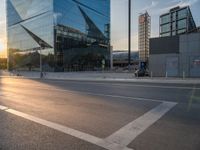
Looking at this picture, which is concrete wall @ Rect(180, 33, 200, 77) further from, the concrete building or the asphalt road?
the asphalt road

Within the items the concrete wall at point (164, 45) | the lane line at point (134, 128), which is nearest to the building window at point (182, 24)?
the concrete wall at point (164, 45)

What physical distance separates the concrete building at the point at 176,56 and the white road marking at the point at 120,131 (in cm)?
2425

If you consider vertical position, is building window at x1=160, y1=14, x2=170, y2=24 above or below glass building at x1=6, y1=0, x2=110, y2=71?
above

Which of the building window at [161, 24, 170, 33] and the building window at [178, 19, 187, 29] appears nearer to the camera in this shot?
the building window at [178, 19, 187, 29]

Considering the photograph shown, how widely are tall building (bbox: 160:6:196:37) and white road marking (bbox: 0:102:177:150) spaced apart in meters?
95.9

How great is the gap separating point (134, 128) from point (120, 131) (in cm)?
43

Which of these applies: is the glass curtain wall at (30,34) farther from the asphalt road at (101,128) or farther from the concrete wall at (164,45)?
the asphalt road at (101,128)

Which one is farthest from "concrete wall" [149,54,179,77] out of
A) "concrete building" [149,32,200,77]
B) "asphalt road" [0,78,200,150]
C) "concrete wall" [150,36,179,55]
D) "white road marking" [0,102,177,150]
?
"white road marking" [0,102,177,150]

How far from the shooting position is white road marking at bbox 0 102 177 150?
202 inches

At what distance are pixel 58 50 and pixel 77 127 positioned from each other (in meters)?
64.9

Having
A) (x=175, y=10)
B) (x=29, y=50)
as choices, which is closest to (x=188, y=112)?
(x=29, y=50)

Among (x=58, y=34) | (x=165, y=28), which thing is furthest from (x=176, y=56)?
(x=165, y=28)

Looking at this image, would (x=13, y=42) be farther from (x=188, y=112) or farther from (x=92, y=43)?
(x=188, y=112)

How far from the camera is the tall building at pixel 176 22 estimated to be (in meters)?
100
